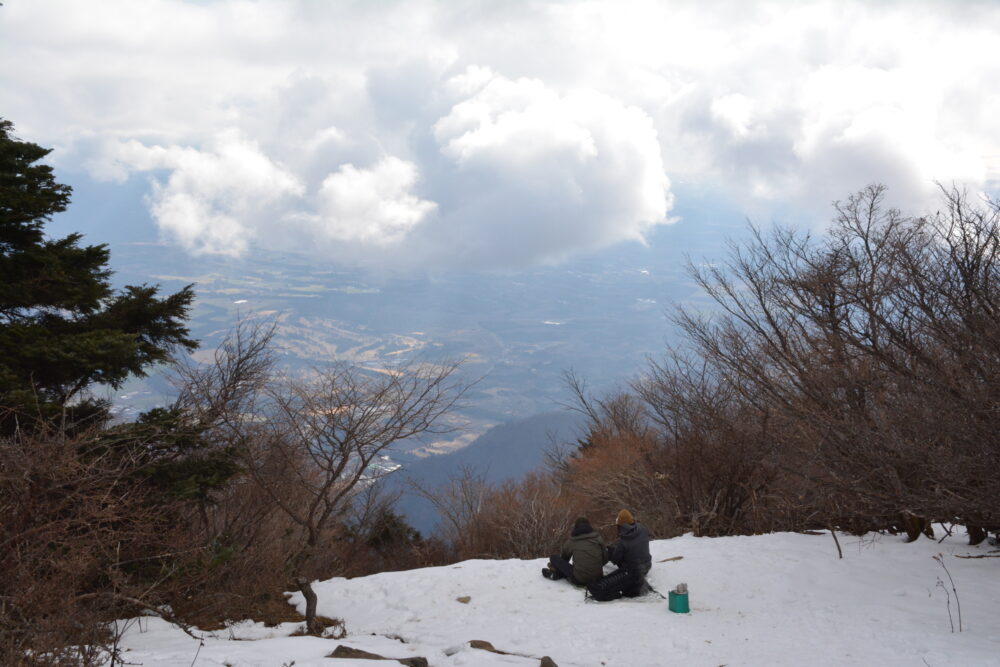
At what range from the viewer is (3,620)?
179 inches

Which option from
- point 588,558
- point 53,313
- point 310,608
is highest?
point 53,313

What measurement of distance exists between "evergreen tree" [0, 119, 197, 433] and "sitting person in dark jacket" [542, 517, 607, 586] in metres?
6.86

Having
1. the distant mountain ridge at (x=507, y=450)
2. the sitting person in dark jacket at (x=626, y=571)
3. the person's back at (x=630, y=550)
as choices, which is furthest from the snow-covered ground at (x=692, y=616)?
the distant mountain ridge at (x=507, y=450)

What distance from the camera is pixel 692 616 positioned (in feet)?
30.1

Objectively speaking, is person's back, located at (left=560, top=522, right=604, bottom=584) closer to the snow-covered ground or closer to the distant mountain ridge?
the snow-covered ground

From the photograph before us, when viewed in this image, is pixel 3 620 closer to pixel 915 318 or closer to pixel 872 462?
pixel 872 462

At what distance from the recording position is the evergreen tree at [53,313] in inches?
313

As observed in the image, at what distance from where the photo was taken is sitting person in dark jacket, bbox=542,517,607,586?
10250mm

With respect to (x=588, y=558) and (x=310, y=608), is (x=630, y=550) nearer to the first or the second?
(x=588, y=558)

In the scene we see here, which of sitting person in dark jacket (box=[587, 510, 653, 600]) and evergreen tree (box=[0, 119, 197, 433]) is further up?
evergreen tree (box=[0, 119, 197, 433])

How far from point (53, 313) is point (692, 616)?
985 cm

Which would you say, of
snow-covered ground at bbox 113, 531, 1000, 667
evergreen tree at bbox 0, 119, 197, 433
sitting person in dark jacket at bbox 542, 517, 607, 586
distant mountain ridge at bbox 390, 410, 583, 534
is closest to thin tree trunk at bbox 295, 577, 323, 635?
snow-covered ground at bbox 113, 531, 1000, 667

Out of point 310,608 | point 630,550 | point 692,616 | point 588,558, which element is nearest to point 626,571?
point 630,550

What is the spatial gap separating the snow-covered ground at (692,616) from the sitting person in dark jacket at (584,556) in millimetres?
258
